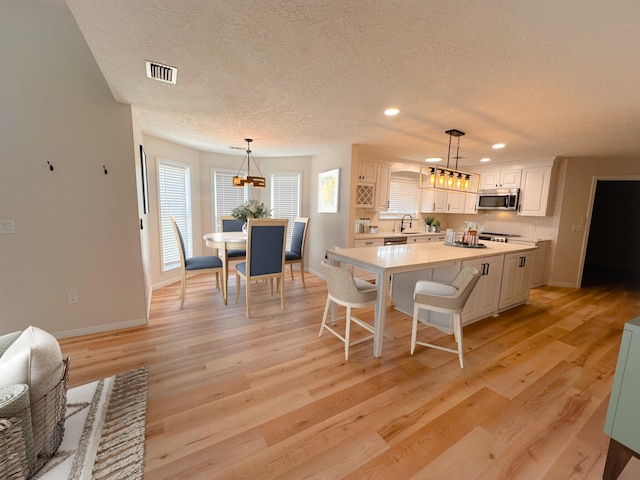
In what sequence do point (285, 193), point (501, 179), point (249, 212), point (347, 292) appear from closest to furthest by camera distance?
point (347, 292), point (249, 212), point (501, 179), point (285, 193)

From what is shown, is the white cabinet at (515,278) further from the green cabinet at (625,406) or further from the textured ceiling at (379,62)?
the green cabinet at (625,406)

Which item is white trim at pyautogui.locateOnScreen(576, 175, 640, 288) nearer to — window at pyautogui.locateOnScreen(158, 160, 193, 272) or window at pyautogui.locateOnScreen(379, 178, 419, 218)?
window at pyautogui.locateOnScreen(379, 178, 419, 218)

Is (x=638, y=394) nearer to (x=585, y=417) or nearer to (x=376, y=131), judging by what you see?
(x=585, y=417)

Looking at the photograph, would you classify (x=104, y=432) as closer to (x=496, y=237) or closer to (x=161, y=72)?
(x=161, y=72)

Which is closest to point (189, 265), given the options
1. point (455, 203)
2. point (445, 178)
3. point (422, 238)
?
Answer: point (445, 178)

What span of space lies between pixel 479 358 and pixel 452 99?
2.42m

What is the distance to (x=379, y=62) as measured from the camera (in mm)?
1782

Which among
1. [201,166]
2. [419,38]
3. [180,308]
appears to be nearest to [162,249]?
[180,308]

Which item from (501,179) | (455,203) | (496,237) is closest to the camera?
(496,237)

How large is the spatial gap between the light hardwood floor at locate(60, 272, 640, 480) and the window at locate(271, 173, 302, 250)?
2.86 metres

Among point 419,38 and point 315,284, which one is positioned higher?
point 419,38

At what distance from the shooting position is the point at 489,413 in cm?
178

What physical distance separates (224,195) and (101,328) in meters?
3.22

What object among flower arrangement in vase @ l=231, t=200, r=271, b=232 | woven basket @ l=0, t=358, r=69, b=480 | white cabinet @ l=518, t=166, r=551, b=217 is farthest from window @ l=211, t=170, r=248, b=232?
white cabinet @ l=518, t=166, r=551, b=217
